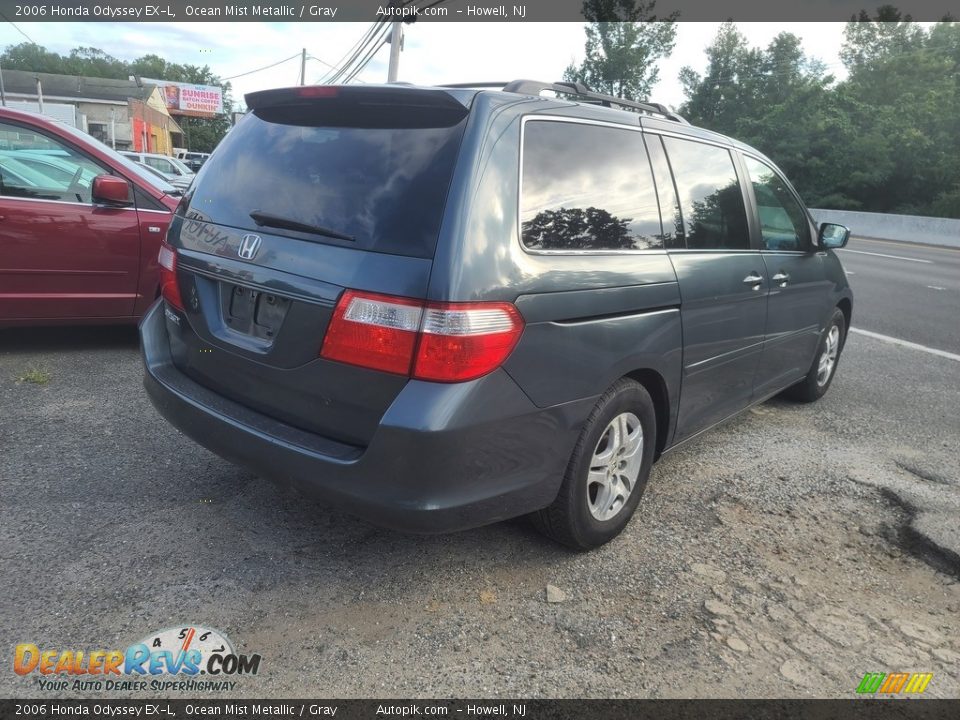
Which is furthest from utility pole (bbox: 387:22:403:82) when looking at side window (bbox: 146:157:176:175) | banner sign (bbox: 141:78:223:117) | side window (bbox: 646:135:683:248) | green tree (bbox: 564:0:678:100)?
banner sign (bbox: 141:78:223:117)

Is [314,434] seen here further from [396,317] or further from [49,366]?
[49,366]

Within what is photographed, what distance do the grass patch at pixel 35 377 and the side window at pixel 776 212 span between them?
14.8ft

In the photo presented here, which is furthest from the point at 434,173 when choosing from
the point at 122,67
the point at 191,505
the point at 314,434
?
the point at 122,67

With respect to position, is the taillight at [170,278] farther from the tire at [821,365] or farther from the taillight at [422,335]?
the tire at [821,365]

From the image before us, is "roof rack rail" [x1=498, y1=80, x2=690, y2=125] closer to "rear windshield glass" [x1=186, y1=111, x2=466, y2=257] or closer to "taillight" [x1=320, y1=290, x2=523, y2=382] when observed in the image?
"rear windshield glass" [x1=186, y1=111, x2=466, y2=257]

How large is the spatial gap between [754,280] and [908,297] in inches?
346

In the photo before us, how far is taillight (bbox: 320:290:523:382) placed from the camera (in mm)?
2283

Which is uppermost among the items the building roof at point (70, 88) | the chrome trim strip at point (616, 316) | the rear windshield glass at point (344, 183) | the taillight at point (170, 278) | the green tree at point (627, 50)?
the green tree at point (627, 50)

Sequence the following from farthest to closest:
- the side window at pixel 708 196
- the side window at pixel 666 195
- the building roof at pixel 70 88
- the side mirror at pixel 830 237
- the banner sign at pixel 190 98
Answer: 1. the banner sign at pixel 190 98
2. the building roof at pixel 70 88
3. the side mirror at pixel 830 237
4. the side window at pixel 708 196
5. the side window at pixel 666 195

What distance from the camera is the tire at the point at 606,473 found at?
2777 mm

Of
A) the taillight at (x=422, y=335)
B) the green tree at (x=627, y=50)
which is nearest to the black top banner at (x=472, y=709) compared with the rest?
the taillight at (x=422, y=335)

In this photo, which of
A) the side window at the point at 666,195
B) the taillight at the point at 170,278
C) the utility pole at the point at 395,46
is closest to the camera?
the taillight at the point at 170,278

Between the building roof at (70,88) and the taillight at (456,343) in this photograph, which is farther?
the building roof at (70,88)

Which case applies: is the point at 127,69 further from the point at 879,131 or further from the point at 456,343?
the point at 456,343
